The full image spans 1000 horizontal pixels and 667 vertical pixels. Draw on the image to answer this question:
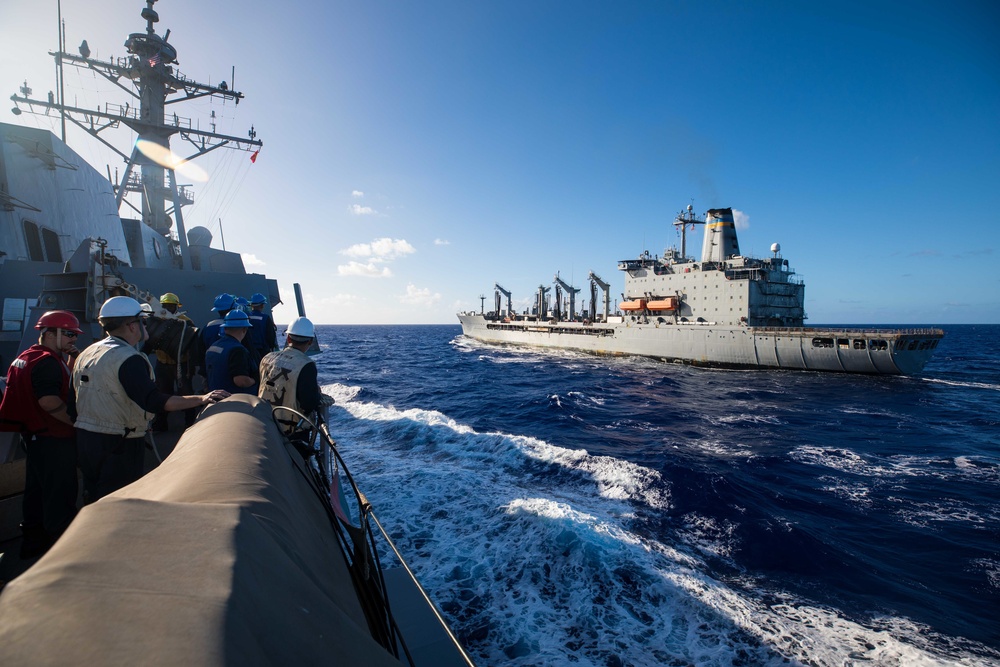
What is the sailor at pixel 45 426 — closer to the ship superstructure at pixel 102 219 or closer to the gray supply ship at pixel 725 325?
the ship superstructure at pixel 102 219

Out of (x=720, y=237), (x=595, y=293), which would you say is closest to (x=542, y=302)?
(x=595, y=293)

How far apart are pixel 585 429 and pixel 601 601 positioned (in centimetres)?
751

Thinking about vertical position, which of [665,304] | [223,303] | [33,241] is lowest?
[223,303]

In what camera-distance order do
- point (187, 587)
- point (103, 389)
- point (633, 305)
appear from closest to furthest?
1. point (187, 587)
2. point (103, 389)
3. point (633, 305)

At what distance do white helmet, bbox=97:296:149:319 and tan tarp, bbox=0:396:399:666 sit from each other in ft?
6.81

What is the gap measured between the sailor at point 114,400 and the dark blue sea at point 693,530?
3.65 meters

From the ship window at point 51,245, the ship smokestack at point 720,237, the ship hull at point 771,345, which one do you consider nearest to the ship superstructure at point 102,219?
the ship window at point 51,245

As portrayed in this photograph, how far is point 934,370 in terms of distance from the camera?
28.3 meters

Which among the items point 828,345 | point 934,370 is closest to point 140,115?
point 828,345

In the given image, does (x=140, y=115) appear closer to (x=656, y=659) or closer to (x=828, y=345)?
(x=656, y=659)

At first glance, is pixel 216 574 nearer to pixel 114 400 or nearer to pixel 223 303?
pixel 114 400

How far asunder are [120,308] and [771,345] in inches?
1214

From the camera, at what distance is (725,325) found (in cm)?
2819

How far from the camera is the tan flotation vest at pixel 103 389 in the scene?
2975 millimetres
